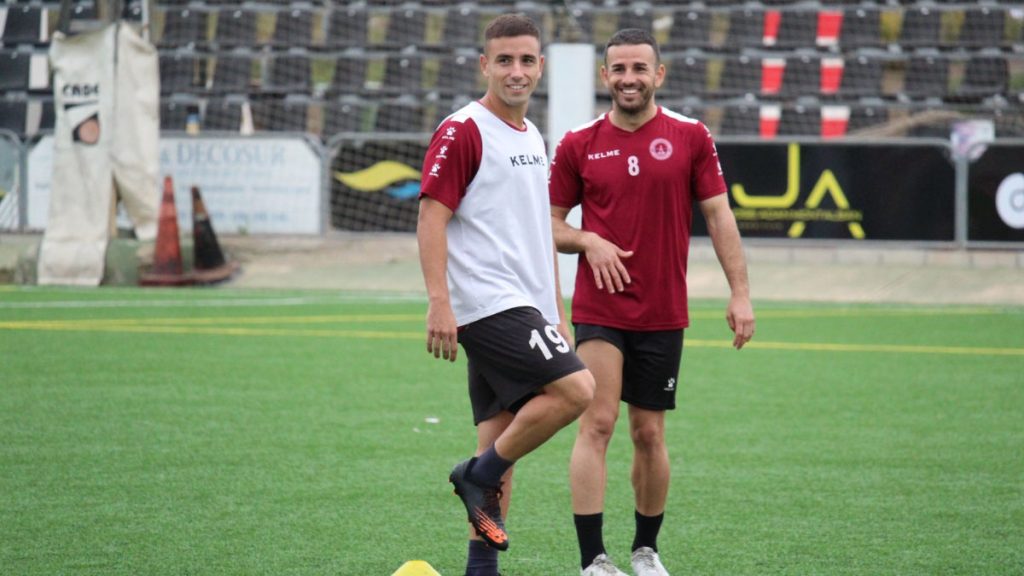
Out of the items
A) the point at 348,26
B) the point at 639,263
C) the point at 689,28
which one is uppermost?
the point at 689,28

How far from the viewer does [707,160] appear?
17.6 ft

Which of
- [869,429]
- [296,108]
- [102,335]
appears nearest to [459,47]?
[296,108]

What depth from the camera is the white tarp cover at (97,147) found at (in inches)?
696

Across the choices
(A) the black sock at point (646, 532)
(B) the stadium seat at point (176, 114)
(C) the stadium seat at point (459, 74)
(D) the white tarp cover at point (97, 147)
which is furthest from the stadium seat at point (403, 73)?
(A) the black sock at point (646, 532)

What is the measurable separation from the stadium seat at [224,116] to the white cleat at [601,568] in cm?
1854

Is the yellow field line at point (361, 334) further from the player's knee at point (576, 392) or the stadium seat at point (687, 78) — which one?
the stadium seat at point (687, 78)

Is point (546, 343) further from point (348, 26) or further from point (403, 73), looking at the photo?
point (348, 26)

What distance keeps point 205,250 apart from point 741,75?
9280 mm

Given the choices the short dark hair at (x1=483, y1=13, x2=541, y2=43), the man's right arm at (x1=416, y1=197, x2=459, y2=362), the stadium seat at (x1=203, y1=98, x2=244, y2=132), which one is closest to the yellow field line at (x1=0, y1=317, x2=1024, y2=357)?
the short dark hair at (x1=483, y1=13, x2=541, y2=43)

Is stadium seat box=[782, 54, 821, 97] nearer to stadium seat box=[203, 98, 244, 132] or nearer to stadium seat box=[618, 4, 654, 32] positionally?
stadium seat box=[618, 4, 654, 32]

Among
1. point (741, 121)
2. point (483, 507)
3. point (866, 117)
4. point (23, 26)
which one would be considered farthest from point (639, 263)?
point (23, 26)

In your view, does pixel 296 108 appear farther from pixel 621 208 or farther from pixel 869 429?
pixel 621 208

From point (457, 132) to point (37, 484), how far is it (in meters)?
2.92

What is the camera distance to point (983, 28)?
76.1 ft
